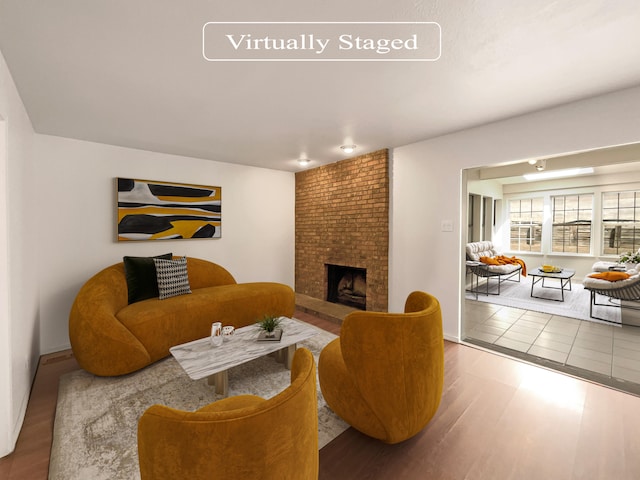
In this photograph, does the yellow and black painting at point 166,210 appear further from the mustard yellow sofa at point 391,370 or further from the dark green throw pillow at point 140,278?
the mustard yellow sofa at point 391,370

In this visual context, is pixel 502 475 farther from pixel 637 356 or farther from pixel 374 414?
pixel 637 356

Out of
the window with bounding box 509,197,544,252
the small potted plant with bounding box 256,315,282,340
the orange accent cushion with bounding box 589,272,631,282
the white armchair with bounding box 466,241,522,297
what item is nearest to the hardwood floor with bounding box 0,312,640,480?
the small potted plant with bounding box 256,315,282,340

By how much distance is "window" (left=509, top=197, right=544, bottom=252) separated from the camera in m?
7.49

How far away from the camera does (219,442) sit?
84 centimetres

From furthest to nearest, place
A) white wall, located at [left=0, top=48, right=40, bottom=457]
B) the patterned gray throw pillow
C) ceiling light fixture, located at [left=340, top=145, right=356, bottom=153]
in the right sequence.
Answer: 1. ceiling light fixture, located at [left=340, top=145, right=356, bottom=153]
2. the patterned gray throw pillow
3. white wall, located at [left=0, top=48, right=40, bottom=457]

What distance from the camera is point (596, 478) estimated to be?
154 centimetres

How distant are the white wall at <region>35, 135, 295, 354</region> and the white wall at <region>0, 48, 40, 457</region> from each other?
1.75 ft

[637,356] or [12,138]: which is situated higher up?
[12,138]

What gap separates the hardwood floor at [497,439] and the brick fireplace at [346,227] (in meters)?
1.96

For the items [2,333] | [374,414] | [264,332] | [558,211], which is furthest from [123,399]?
[558,211]

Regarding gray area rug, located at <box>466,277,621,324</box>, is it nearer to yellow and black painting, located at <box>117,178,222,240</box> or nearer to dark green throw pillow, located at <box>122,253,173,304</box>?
yellow and black painting, located at <box>117,178,222,240</box>

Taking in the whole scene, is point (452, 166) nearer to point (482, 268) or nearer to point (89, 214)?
point (482, 268)

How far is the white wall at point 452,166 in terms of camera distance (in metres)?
2.39

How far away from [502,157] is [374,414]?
2.78m
